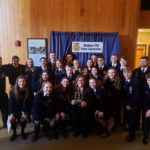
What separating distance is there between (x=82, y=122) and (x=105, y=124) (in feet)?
1.40

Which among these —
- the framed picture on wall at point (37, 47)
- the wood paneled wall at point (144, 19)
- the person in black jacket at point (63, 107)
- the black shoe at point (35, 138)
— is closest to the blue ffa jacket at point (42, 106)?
the person in black jacket at point (63, 107)

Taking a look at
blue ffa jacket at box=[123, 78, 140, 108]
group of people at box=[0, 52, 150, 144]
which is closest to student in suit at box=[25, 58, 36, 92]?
group of people at box=[0, 52, 150, 144]

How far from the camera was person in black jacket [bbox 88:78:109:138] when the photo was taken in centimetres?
392

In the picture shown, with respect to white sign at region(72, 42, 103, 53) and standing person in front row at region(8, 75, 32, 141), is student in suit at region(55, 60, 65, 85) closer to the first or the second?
standing person in front row at region(8, 75, 32, 141)

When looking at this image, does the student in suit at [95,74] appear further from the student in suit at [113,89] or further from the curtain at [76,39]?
the curtain at [76,39]

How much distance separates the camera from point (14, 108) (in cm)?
383

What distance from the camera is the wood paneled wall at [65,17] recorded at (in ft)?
19.4

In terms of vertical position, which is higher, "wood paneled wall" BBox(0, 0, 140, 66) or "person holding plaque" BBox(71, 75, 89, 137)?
"wood paneled wall" BBox(0, 0, 140, 66)

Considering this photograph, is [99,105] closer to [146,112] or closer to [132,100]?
[132,100]

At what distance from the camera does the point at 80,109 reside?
389 centimetres

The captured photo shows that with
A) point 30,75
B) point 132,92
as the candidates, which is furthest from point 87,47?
point 132,92

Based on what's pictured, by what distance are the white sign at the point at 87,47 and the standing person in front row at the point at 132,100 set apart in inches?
83.1

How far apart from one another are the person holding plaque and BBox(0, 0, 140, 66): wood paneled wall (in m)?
2.48

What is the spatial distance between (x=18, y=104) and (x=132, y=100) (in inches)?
77.8
